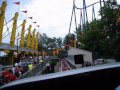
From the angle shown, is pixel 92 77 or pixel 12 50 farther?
pixel 12 50

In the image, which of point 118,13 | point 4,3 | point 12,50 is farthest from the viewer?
point 12,50

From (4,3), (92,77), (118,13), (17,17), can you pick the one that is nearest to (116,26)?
(118,13)

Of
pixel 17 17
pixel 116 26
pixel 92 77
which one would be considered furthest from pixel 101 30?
pixel 92 77

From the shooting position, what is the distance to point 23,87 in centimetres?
348

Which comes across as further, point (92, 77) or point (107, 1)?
point (107, 1)

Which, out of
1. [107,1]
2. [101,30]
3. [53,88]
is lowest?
[53,88]

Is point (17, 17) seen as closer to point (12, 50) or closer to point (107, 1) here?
point (12, 50)

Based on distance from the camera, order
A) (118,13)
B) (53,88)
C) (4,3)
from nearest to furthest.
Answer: (53,88) → (118,13) → (4,3)

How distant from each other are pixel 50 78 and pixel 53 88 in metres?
0.12

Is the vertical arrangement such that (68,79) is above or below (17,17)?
below

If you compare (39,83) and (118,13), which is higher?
(118,13)

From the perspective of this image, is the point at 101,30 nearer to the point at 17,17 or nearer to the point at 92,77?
the point at 17,17

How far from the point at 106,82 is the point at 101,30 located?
39.2m

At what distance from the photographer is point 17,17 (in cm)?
5894
